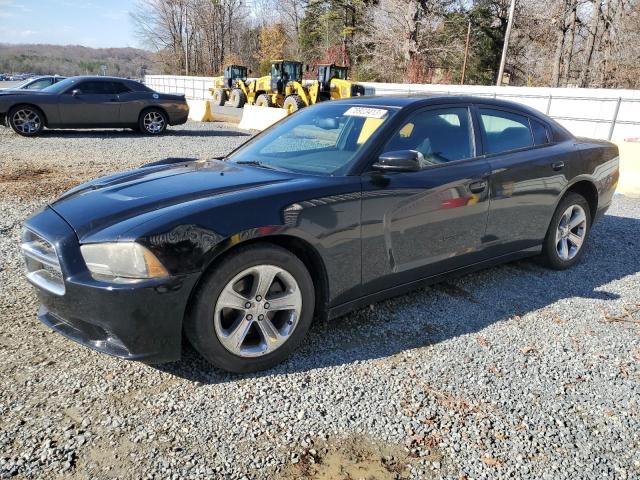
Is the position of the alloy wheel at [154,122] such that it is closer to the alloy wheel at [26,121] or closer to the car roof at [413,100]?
the alloy wheel at [26,121]

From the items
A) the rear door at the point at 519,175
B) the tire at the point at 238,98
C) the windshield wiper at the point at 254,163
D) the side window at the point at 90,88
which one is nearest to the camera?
the windshield wiper at the point at 254,163

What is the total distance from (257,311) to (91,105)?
1207 centimetres

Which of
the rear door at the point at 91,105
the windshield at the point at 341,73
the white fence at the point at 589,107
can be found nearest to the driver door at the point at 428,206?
the white fence at the point at 589,107

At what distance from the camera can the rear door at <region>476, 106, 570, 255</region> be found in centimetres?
395

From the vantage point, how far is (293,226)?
286cm

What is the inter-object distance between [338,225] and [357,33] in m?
45.5

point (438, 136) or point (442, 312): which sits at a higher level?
point (438, 136)

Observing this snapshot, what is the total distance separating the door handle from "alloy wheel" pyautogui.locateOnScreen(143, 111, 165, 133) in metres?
12.2

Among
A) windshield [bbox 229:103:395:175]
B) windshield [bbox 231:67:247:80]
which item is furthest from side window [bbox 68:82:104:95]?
windshield [bbox 231:67:247:80]

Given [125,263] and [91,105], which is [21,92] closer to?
[91,105]

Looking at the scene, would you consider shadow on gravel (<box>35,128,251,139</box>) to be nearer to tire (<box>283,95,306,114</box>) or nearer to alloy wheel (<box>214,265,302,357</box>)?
tire (<box>283,95,306,114</box>)

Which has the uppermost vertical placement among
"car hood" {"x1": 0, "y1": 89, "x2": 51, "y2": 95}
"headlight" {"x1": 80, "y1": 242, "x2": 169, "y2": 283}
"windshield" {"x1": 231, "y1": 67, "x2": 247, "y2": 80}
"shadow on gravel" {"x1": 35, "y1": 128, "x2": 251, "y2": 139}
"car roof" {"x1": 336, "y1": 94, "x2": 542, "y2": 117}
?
"windshield" {"x1": 231, "y1": 67, "x2": 247, "y2": 80}

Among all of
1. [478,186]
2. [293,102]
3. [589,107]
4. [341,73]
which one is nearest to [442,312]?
[478,186]

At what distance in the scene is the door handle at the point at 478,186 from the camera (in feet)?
12.2
